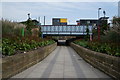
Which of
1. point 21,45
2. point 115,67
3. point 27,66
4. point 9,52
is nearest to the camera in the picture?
point 115,67

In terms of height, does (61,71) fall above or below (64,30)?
below

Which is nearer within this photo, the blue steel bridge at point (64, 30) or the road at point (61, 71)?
the road at point (61, 71)

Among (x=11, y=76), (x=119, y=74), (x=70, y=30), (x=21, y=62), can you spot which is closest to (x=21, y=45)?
(x=21, y=62)

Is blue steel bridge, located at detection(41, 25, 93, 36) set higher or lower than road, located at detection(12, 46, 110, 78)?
higher

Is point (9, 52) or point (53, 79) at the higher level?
point (9, 52)

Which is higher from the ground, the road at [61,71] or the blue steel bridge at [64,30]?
the blue steel bridge at [64,30]

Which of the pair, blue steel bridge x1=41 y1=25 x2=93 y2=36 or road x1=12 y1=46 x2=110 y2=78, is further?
blue steel bridge x1=41 y1=25 x2=93 y2=36

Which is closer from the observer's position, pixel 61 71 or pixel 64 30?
pixel 61 71

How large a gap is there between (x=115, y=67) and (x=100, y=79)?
801 mm

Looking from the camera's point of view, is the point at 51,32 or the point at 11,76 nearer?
the point at 11,76

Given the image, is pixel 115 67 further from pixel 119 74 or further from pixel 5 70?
pixel 5 70

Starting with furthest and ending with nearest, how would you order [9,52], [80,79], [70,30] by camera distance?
[70,30] → [9,52] → [80,79]

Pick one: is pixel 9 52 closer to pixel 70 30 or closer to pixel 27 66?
pixel 27 66

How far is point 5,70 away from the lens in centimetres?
743
